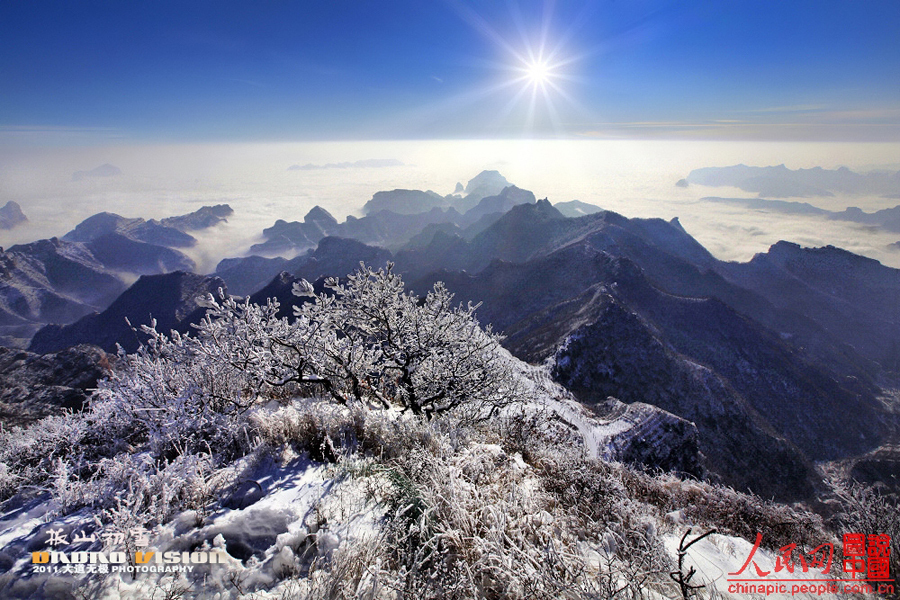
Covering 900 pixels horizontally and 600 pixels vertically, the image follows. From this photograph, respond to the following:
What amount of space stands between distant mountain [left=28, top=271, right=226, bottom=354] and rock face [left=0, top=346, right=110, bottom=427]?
38867 mm

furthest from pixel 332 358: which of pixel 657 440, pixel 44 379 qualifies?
pixel 44 379

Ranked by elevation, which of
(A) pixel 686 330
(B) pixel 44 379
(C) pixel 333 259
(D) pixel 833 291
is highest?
(B) pixel 44 379

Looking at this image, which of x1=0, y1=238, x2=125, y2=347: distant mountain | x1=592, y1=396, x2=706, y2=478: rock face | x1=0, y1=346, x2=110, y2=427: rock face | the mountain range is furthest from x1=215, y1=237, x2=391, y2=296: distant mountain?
x1=592, y1=396, x2=706, y2=478: rock face

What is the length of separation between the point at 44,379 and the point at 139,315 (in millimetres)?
66399

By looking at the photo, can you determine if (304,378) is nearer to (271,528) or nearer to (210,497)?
(210,497)

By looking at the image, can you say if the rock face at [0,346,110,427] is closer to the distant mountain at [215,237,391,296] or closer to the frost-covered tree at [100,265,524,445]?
the frost-covered tree at [100,265,524,445]

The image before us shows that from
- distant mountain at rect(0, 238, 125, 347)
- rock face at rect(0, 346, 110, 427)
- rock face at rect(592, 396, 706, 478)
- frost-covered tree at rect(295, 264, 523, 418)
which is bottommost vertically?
distant mountain at rect(0, 238, 125, 347)

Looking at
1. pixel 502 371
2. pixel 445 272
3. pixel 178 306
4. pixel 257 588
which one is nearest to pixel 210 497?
pixel 257 588

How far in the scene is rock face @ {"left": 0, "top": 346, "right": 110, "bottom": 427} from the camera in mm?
39594

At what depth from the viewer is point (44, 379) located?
4922 centimetres

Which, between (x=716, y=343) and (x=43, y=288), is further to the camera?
(x=43, y=288)

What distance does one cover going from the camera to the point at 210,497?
322 centimetres

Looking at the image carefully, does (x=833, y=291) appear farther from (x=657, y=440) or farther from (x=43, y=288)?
(x=43, y=288)

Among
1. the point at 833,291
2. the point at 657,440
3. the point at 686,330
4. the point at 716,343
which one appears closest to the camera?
the point at 657,440
